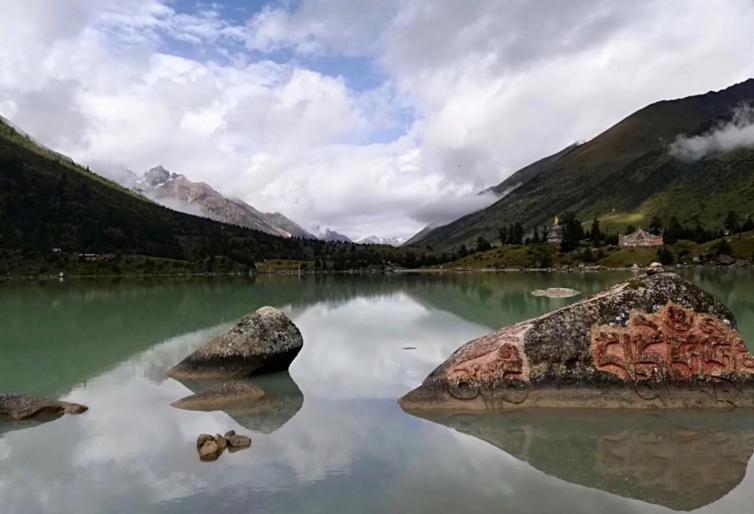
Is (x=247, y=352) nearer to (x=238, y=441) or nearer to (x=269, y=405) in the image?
(x=269, y=405)

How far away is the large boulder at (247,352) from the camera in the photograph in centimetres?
2706

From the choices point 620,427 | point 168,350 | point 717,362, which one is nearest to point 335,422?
point 620,427

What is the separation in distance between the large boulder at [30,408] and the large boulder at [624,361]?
1352cm

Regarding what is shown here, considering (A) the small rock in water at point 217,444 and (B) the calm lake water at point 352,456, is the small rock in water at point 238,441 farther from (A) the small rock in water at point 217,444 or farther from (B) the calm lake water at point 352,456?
(B) the calm lake water at point 352,456

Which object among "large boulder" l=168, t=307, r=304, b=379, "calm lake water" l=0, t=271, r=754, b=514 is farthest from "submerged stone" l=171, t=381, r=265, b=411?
"large boulder" l=168, t=307, r=304, b=379

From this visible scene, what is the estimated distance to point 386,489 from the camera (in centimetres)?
1395

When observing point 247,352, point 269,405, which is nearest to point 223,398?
point 269,405

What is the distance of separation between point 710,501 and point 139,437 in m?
15.8

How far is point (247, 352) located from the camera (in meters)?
27.1

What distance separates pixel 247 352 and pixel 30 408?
29.4ft

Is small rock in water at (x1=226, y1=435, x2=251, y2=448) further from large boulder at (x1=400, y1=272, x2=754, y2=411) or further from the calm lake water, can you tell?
large boulder at (x1=400, y1=272, x2=754, y2=411)

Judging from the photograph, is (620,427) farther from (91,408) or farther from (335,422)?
(91,408)

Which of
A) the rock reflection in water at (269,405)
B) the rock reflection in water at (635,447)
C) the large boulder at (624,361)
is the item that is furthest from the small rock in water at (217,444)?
the large boulder at (624,361)

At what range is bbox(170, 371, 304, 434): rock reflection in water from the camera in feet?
65.6
